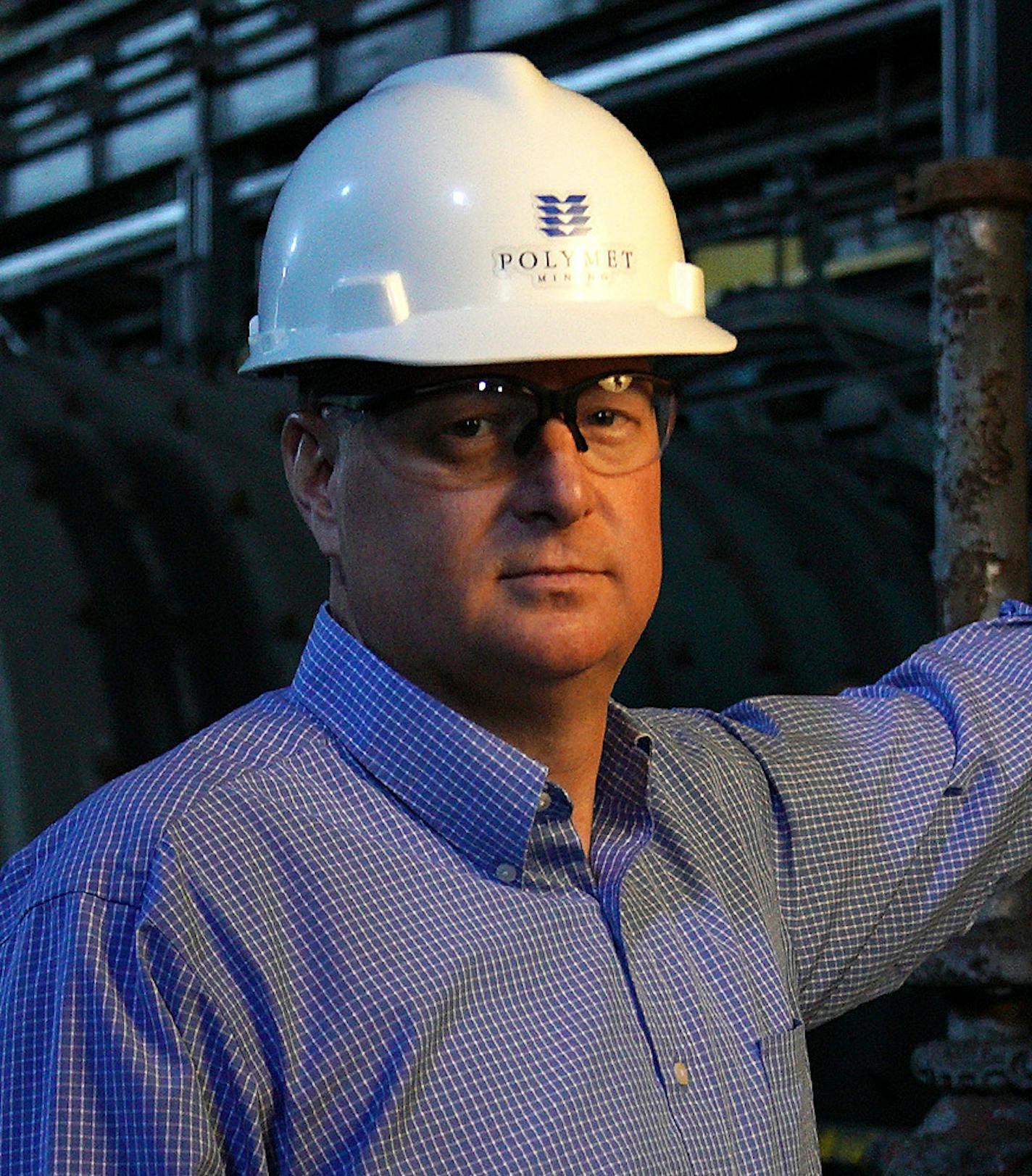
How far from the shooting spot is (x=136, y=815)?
4.24ft

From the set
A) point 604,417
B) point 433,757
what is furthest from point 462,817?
Result: point 604,417

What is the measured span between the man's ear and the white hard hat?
0.21 feet

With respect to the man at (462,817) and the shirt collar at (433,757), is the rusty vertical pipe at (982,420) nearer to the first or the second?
the man at (462,817)

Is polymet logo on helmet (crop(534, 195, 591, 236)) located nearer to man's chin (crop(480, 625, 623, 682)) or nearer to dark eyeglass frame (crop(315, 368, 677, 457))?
dark eyeglass frame (crop(315, 368, 677, 457))

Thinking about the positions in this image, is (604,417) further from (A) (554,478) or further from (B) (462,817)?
(B) (462,817)

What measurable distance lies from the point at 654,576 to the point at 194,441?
200cm

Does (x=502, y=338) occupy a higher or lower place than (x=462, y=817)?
higher

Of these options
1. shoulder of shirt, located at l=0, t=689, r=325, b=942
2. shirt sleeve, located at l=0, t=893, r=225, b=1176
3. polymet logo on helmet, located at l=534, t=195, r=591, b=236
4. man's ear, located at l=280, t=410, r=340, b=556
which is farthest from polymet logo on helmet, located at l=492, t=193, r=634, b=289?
shirt sleeve, located at l=0, t=893, r=225, b=1176

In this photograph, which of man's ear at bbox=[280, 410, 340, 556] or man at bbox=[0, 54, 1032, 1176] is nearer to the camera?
man at bbox=[0, 54, 1032, 1176]

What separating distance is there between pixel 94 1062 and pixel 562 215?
866mm

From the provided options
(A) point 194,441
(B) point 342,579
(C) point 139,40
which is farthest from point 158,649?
(C) point 139,40

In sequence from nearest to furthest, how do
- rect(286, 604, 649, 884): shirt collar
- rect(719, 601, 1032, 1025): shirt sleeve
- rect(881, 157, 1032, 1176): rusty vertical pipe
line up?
rect(286, 604, 649, 884): shirt collar < rect(719, 601, 1032, 1025): shirt sleeve < rect(881, 157, 1032, 1176): rusty vertical pipe

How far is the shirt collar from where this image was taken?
1.42 meters

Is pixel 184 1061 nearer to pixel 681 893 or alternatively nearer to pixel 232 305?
pixel 681 893
